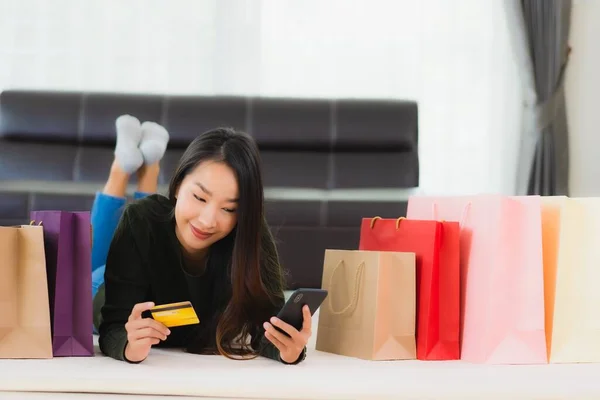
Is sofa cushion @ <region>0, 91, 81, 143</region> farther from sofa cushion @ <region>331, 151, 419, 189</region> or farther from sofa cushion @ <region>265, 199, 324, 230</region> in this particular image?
sofa cushion @ <region>331, 151, 419, 189</region>

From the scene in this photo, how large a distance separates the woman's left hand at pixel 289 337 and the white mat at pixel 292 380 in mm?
28

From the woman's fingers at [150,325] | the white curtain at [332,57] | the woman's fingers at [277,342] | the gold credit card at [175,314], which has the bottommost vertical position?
the woman's fingers at [277,342]

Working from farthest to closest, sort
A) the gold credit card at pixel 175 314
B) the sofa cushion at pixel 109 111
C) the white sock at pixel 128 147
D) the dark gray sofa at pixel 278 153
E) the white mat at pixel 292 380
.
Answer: the sofa cushion at pixel 109 111, the dark gray sofa at pixel 278 153, the white sock at pixel 128 147, the gold credit card at pixel 175 314, the white mat at pixel 292 380

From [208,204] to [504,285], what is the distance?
22.4 inches

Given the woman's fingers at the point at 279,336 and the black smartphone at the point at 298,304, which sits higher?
the black smartphone at the point at 298,304

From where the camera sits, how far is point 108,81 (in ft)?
10.2

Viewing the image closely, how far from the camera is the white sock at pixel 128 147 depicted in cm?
211

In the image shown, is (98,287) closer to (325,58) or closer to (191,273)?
(191,273)

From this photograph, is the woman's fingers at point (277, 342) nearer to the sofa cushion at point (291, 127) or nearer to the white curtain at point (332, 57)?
the sofa cushion at point (291, 127)

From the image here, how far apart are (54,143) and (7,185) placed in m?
0.22

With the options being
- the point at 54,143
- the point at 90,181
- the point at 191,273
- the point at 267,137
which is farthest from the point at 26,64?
the point at 191,273

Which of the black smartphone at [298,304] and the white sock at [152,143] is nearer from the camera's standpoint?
the black smartphone at [298,304]

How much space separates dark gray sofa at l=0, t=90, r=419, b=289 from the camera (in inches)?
101

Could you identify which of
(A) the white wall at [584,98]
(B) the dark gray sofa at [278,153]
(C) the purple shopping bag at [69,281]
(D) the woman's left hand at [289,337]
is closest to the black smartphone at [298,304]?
(D) the woman's left hand at [289,337]
